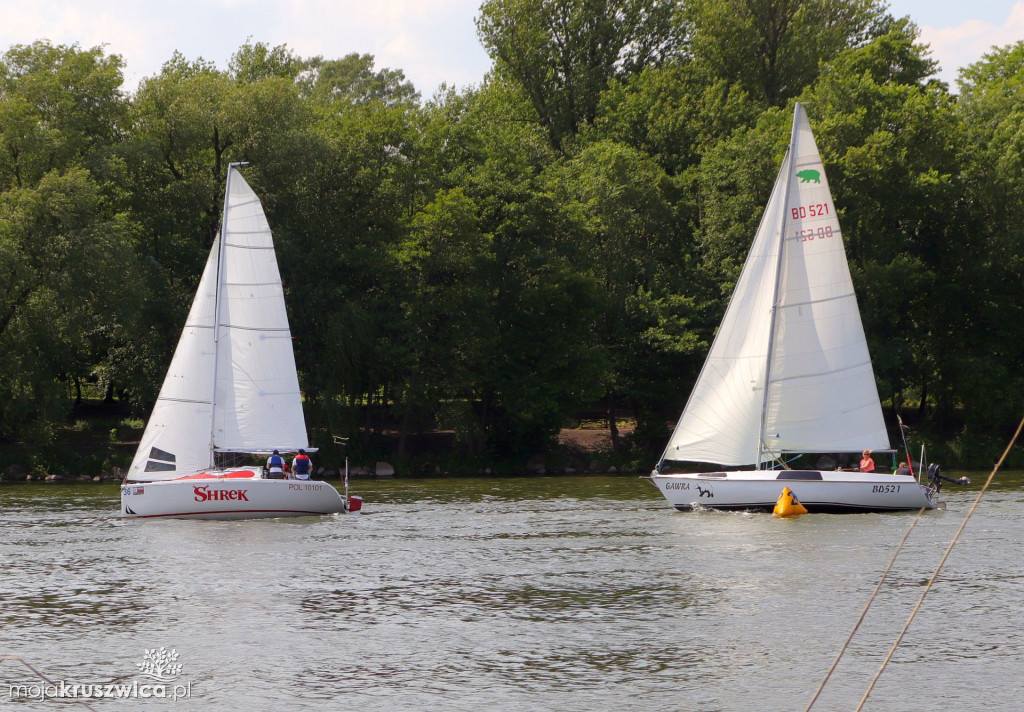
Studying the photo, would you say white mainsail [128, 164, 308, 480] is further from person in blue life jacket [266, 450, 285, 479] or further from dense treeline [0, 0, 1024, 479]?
dense treeline [0, 0, 1024, 479]

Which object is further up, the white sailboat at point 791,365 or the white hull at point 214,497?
the white sailboat at point 791,365

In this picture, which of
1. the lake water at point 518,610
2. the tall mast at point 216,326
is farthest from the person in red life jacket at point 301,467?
the tall mast at point 216,326

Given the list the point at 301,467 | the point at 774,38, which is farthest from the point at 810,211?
the point at 774,38

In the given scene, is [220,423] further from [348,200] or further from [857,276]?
[857,276]

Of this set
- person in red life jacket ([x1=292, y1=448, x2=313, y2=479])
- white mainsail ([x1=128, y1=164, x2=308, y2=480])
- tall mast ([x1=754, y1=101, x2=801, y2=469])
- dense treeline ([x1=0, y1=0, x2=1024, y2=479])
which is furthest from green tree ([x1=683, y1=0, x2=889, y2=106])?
person in red life jacket ([x1=292, y1=448, x2=313, y2=479])

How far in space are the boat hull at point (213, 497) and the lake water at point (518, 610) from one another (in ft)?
1.64

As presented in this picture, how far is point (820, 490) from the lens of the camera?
114 feet

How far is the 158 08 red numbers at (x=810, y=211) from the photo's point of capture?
3594cm

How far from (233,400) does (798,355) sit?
16541 mm

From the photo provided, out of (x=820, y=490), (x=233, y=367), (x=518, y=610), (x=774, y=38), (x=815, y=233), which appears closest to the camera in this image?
(x=518, y=610)

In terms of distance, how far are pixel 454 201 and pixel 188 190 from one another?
11855 mm

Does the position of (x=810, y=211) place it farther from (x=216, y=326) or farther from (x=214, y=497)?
(x=214, y=497)

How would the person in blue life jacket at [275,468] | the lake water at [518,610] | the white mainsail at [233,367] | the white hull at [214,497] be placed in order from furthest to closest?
the white mainsail at [233,367]
the person in blue life jacket at [275,468]
the white hull at [214,497]
the lake water at [518,610]

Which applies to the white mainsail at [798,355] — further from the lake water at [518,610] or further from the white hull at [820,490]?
the lake water at [518,610]
